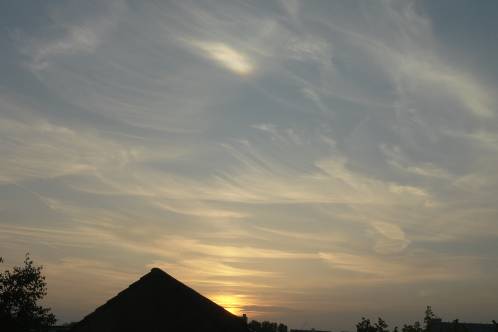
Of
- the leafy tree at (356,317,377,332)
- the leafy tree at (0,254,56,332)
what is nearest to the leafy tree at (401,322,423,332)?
the leafy tree at (356,317,377,332)

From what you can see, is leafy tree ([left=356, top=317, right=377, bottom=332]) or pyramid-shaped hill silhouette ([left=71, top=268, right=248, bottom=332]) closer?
pyramid-shaped hill silhouette ([left=71, top=268, right=248, bottom=332])

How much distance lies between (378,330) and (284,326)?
3532 inches

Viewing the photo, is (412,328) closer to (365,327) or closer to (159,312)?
(365,327)

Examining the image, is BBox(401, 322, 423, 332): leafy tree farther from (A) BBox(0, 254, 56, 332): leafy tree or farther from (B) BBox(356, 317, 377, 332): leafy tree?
(A) BBox(0, 254, 56, 332): leafy tree

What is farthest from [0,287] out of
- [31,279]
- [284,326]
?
[284,326]

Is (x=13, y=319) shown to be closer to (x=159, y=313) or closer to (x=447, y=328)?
(x=159, y=313)

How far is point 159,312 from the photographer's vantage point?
19.5 meters

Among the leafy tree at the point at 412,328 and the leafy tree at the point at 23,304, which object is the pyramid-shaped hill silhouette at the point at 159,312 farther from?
the leafy tree at the point at 412,328

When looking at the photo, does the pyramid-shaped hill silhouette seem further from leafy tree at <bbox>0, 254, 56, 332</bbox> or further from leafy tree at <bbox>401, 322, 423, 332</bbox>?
leafy tree at <bbox>401, 322, 423, 332</bbox>

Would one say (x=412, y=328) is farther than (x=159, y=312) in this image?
Yes

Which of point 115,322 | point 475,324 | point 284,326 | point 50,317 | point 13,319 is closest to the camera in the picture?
point 115,322

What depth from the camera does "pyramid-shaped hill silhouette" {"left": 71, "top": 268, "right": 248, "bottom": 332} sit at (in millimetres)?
19266

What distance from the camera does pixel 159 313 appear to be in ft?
64.0

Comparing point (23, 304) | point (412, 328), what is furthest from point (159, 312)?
point (412, 328)
